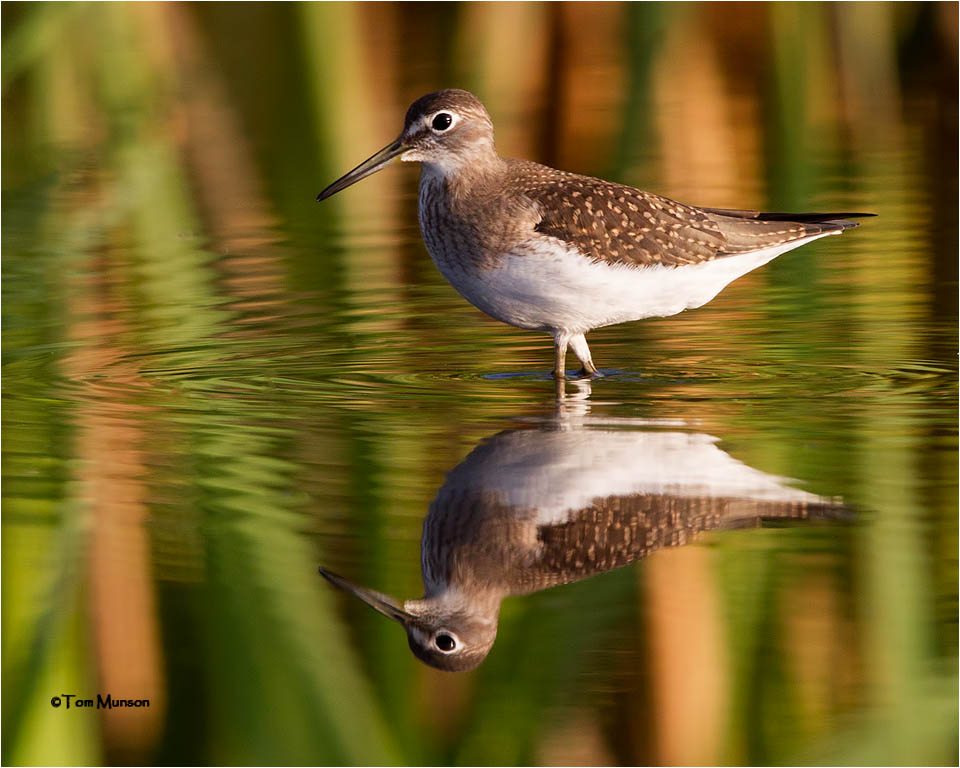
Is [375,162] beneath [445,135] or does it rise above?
beneath

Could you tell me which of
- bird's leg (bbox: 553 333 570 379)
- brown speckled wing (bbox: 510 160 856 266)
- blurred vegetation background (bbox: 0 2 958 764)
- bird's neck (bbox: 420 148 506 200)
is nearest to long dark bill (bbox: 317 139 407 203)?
bird's neck (bbox: 420 148 506 200)

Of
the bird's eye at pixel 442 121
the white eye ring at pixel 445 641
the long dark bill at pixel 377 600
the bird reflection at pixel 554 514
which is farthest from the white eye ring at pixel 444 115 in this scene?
the white eye ring at pixel 445 641

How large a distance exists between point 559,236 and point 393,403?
1.26m

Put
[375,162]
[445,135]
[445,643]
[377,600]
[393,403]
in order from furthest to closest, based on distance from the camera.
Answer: [375,162] → [445,135] → [393,403] → [377,600] → [445,643]

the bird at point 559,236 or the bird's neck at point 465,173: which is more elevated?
the bird's neck at point 465,173

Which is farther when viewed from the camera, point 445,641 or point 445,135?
point 445,135

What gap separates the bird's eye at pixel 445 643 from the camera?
4832mm

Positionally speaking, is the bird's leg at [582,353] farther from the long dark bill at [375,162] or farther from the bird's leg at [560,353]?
the long dark bill at [375,162]

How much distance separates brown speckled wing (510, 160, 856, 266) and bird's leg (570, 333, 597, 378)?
19.1 inches

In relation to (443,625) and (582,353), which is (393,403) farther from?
(443,625)

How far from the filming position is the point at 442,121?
8555 mm

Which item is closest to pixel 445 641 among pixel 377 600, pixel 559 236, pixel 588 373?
pixel 377 600

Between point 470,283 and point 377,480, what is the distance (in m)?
2.11

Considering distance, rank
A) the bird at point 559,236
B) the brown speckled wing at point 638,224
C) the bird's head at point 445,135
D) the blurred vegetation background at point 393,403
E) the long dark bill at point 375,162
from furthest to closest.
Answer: the long dark bill at point 375,162
the bird's head at point 445,135
the brown speckled wing at point 638,224
the bird at point 559,236
the blurred vegetation background at point 393,403
